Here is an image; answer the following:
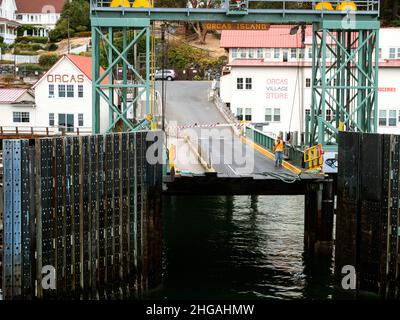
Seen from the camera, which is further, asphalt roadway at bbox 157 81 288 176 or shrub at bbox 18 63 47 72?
shrub at bbox 18 63 47 72

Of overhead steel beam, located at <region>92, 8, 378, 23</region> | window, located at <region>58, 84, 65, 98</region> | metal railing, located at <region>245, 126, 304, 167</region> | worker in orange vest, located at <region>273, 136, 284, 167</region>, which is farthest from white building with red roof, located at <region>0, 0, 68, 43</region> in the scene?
worker in orange vest, located at <region>273, 136, 284, 167</region>

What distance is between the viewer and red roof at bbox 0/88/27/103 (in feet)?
229

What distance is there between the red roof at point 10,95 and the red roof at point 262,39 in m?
19.7

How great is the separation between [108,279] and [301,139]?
40.8m

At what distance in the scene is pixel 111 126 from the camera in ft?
106

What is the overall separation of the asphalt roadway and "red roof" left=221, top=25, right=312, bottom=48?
604cm

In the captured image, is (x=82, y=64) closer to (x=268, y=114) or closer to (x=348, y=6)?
(x=268, y=114)

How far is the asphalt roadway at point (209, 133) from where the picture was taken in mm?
35059

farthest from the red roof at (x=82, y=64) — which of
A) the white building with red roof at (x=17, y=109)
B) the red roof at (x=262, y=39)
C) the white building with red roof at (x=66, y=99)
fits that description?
the red roof at (x=262, y=39)

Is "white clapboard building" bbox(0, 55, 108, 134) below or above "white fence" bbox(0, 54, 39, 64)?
below

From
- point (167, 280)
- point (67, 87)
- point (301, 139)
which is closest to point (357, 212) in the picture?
point (167, 280)

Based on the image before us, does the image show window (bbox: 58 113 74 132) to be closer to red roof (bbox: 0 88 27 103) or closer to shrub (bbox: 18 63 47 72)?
red roof (bbox: 0 88 27 103)

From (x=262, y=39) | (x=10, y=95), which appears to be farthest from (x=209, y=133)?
(x=10, y=95)
